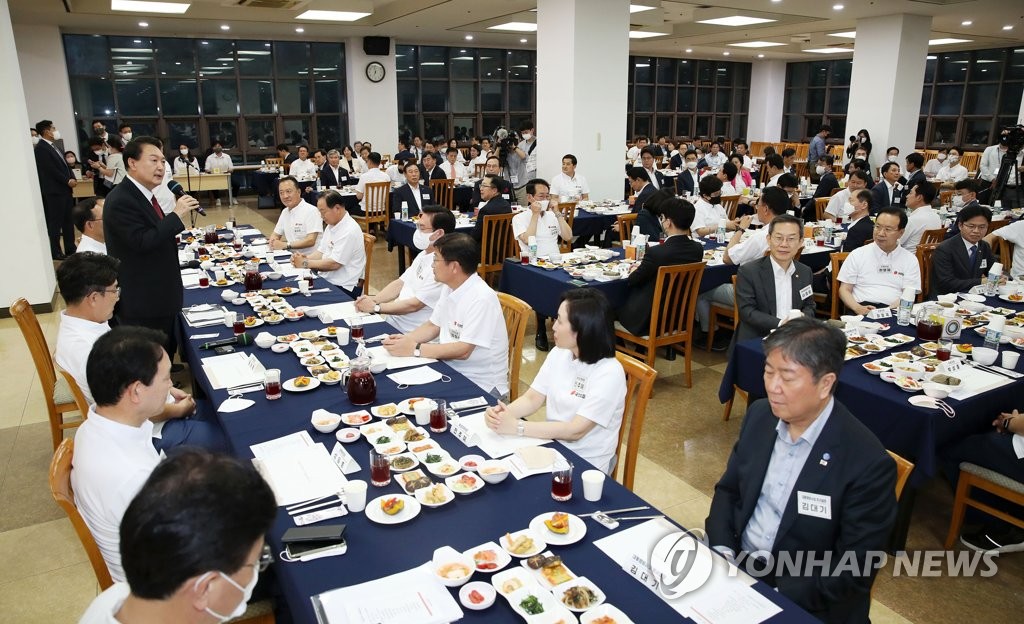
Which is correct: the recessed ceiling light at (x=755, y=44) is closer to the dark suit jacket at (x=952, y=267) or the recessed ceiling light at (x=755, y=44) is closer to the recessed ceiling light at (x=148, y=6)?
the recessed ceiling light at (x=148, y=6)

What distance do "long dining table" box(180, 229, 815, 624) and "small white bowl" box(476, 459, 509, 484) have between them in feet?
0.08

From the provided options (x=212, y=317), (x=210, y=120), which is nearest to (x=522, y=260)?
(x=212, y=317)

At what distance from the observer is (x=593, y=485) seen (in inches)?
74.7

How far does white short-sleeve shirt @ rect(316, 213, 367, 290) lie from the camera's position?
193 inches

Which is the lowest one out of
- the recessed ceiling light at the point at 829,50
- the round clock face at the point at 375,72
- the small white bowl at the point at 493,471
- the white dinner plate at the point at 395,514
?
the white dinner plate at the point at 395,514

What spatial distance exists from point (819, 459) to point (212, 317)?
121 inches

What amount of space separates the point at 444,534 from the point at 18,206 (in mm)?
5975

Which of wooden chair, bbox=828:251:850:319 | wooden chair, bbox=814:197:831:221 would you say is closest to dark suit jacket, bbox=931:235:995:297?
wooden chair, bbox=828:251:850:319

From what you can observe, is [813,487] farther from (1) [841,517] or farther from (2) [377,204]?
(2) [377,204]

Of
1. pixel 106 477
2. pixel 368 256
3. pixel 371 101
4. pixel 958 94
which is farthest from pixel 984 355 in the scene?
pixel 958 94

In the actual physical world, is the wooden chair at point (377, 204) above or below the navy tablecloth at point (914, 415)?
above

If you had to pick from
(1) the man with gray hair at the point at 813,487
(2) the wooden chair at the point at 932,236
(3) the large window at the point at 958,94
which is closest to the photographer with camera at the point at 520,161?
(2) the wooden chair at the point at 932,236

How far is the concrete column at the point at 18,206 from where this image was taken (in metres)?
5.66

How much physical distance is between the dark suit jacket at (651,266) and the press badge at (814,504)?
254 cm
